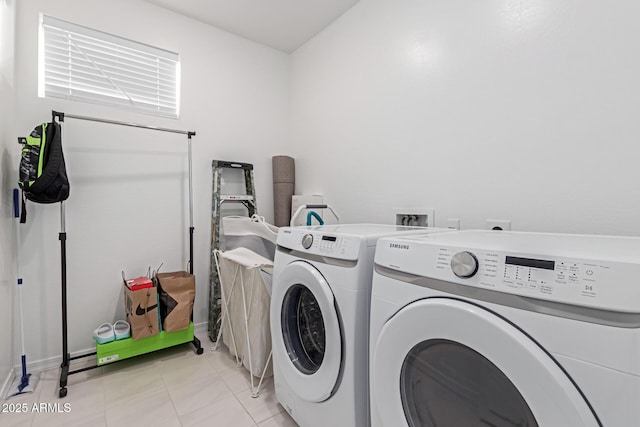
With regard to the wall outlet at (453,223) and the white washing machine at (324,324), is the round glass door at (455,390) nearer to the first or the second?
the white washing machine at (324,324)

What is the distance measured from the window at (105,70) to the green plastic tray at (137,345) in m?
1.63

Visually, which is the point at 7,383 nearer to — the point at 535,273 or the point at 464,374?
the point at 464,374

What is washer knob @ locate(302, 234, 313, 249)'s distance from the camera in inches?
48.7

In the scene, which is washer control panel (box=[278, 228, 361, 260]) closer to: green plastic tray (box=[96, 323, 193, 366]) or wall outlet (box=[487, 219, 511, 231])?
wall outlet (box=[487, 219, 511, 231])

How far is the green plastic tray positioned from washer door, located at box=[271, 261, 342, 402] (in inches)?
38.5

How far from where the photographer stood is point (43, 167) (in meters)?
1.57

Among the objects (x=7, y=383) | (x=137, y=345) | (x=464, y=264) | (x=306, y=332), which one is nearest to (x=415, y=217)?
(x=306, y=332)

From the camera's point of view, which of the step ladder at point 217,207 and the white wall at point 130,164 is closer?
the white wall at point 130,164

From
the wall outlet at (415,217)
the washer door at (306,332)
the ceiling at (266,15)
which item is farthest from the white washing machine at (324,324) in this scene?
the ceiling at (266,15)

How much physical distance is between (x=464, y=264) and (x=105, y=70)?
102 inches

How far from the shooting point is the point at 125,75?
2.14 meters

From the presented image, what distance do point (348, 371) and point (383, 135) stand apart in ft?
4.80

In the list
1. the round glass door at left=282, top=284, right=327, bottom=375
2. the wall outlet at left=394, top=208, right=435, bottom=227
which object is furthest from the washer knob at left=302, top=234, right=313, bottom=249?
the wall outlet at left=394, top=208, right=435, bottom=227

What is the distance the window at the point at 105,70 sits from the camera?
6.21 ft
